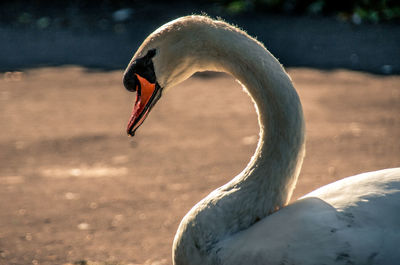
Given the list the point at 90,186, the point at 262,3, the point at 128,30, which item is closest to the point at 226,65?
the point at 90,186

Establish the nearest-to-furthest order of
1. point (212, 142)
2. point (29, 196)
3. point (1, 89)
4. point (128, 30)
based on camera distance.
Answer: point (29, 196) < point (212, 142) < point (1, 89) < point (128, 30)

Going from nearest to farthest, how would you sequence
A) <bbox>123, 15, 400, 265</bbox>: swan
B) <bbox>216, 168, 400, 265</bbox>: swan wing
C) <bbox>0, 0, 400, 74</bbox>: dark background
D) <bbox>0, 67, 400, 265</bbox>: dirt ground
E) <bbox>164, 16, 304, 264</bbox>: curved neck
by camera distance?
<bbox>216, 168, 400, 265</bbox>: swan wing
<bbox>123, 15, 400, 265</bbox>: swan
<bbox>164, 16, 304, 264</bbox>: curved neck
<bbox>0, 67, 400, 265</bbox>: dirt ground
<bbox>0, 0, 400, 74</bbox>: dark background

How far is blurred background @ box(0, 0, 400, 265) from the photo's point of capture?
433 centimetres

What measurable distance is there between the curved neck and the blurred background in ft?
4.06

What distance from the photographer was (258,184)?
266 cm

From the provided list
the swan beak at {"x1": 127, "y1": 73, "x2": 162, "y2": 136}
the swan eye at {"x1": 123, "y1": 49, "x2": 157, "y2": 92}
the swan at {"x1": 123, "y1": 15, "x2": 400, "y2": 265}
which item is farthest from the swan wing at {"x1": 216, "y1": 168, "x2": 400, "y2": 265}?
the swan eye at {"x1": 123, "y1": 49, "x2": 157, "y2": 92}

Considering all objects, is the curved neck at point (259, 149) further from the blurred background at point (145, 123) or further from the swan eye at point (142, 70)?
the blurred background at point (145, 123)

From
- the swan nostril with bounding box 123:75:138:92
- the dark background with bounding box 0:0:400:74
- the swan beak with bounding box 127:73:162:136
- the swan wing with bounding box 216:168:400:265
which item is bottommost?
the dark background with bounding box 0:0:400:74

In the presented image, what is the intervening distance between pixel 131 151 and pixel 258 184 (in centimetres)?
305

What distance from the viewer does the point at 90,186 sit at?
493 centimetres

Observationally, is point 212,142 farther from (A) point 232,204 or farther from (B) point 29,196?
(A) point 232,204

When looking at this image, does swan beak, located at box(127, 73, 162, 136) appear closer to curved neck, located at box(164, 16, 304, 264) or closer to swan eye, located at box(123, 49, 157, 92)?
swan eye, located at box(123, 49, 157, 92)

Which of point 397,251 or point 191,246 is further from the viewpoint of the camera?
point 191,246

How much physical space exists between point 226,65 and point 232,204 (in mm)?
549
